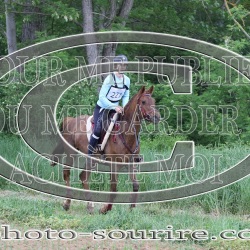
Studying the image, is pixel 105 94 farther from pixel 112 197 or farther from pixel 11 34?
pixel 11 34

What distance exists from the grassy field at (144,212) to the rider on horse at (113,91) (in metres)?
1.57

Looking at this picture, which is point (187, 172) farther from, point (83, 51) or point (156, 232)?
point (83, 51)

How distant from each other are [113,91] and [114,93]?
53mm

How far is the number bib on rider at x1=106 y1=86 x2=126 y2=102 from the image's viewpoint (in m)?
11.0

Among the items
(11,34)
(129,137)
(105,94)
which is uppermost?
(11,34)

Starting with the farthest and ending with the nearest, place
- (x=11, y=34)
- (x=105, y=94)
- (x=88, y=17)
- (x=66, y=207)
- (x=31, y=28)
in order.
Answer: (x=31, y=28), (x=11, y=34), (x=88, y=17), (x=66, y=207), (x=105, y=94)

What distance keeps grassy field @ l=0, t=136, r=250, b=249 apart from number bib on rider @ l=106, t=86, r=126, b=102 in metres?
1.80

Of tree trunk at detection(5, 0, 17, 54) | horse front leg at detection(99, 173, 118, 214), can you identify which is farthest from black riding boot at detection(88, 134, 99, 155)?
tree trunk at detection(5, 0, 17, 54)

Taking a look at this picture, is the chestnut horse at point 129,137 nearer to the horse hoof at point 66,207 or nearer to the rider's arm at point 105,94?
the horse hoof at point 66,207

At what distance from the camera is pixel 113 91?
1102cm

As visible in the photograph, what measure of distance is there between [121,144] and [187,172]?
1.82m

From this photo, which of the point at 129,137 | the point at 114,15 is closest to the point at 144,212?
the point at 129,137

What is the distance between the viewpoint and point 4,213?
413 inches

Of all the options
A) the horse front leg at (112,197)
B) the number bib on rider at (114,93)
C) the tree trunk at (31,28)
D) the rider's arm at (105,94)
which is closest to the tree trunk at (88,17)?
the tree trunk at (31,28)
